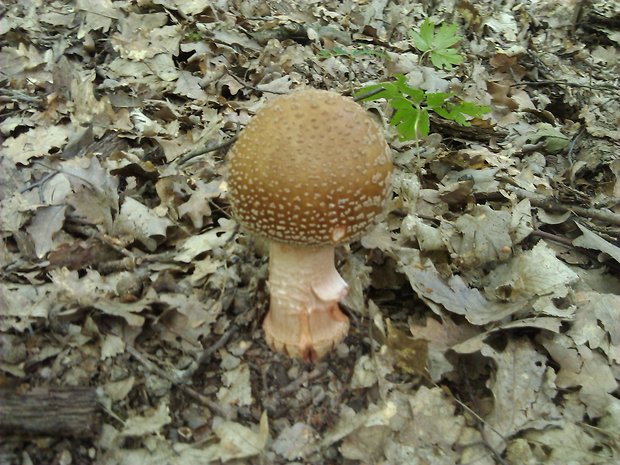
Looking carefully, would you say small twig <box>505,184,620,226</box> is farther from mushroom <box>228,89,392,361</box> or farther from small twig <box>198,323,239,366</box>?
small twig <box>198,323,239,366</box>

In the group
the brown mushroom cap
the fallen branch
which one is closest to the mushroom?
the brown mushroom cap

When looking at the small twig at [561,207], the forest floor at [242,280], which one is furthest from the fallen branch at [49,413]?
the small twig at [561,207]

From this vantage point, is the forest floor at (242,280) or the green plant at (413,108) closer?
the forest floor at (242,280)

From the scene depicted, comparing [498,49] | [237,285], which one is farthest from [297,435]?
[498,49]

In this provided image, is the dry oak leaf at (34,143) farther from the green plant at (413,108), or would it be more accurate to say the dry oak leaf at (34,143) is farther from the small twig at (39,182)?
the green plant at (413,108)

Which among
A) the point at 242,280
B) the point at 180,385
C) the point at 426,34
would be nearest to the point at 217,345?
the point at 180,385

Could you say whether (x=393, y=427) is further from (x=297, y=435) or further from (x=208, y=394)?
(x=208, y=394)

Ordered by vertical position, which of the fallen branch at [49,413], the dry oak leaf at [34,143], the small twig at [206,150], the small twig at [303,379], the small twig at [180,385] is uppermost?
the small twig at [206,150]
